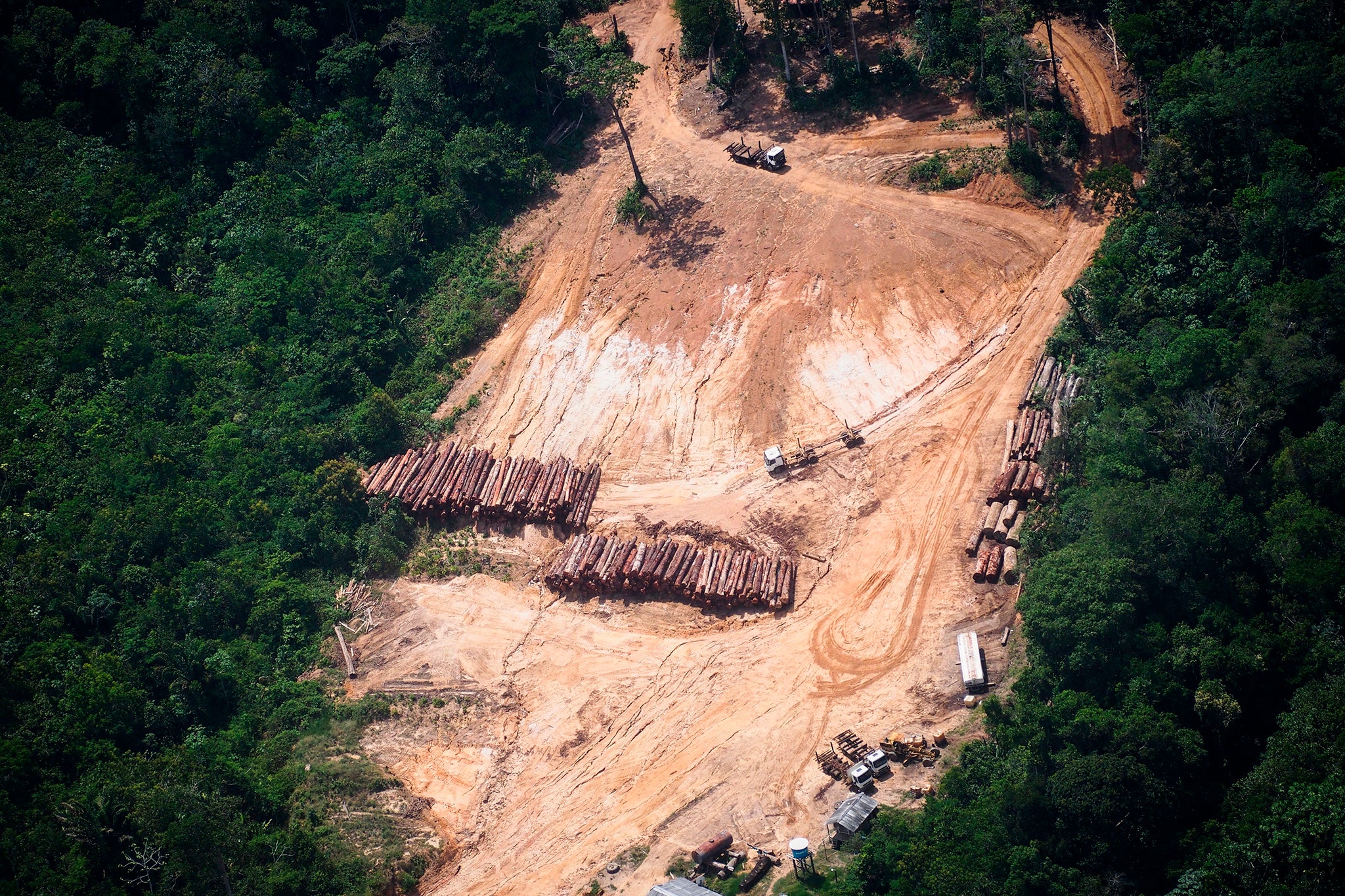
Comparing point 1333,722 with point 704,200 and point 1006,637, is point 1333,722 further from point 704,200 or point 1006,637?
point 704,200

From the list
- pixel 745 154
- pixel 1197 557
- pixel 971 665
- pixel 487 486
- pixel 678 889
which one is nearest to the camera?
pixel 678 889

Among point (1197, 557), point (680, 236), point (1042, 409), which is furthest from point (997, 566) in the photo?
point (680, 236)

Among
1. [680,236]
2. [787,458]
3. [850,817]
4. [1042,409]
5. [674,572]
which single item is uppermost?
[680,236]

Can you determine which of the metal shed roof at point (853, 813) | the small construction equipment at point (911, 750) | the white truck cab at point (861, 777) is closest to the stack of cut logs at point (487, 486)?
the white truck cab at point (861, 777)

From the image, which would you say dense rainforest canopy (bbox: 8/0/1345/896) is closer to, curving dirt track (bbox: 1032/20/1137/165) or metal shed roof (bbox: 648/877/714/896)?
curving dirt track (bbox: 1032/20/1137/165)

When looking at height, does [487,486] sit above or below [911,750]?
above

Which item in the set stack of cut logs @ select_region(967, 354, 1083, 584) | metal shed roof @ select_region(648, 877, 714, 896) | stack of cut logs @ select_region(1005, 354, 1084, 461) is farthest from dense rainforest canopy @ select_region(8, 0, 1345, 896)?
metal shed roof @ select_region(648, 877, 714, 896)

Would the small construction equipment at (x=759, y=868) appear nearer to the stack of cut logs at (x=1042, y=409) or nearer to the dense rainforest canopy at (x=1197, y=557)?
the dense rainforest canopy at (x=1197, y=557)

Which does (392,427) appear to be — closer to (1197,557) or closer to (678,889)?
(678,889)
